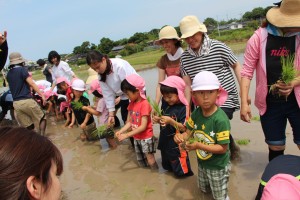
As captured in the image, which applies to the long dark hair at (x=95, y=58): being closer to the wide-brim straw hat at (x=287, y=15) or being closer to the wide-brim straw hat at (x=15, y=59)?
the wide-brim straw hat at (x=15, y=59)

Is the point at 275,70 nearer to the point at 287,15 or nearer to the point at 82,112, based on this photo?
the point at 287,15

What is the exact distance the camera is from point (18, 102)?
648 cm

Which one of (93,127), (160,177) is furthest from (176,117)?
(93,127)

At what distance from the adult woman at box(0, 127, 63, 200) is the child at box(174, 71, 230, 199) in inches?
73.0

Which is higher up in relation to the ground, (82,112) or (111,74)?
(111,74)

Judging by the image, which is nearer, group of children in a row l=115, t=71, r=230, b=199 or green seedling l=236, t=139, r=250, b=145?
group of children in a row l=115, t=71, r=230, b=199

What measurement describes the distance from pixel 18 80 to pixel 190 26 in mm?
4150

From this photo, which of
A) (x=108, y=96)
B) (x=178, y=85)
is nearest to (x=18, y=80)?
(x=108, y=96)

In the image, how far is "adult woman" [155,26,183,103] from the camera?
4418 millimetres

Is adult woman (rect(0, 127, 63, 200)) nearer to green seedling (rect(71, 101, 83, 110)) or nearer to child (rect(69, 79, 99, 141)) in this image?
child (rect(69, 79, 99, 141))

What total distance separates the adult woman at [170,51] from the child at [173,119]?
0.68m

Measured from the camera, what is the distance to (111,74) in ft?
16.4

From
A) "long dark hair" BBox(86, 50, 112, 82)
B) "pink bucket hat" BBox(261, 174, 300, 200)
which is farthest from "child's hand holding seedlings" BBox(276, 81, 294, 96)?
"long dark hair" BBox(86, 50, 112, 82)

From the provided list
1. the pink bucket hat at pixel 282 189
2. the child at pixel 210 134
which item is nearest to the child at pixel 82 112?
the child at pixel 210 134
